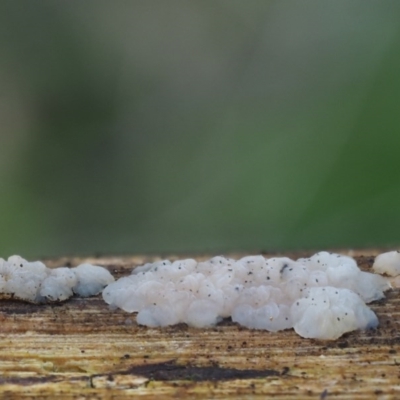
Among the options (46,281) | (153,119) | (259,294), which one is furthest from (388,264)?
(153,119)

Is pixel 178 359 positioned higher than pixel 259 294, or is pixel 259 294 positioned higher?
pixel 259 294

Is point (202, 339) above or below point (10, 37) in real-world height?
below

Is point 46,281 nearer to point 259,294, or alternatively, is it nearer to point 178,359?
point 178,359

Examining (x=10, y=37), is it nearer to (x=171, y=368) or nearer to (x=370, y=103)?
(x=370, y=103)

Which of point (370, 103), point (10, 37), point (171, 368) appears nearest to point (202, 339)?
point (171, 368)

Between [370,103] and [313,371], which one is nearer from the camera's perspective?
[313,371]

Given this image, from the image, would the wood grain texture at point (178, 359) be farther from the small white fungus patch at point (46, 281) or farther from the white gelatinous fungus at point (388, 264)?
the white gelatinous fungus at point (388, 264)

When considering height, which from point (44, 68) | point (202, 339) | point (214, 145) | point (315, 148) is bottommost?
point (202, 339)
